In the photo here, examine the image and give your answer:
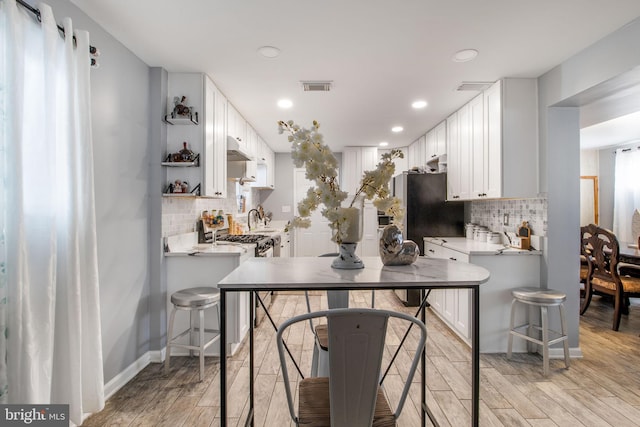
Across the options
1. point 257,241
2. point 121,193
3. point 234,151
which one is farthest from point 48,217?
point 234,151

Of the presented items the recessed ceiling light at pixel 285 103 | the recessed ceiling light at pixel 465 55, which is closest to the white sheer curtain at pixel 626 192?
the recessed ceiling light at pixel 465 55

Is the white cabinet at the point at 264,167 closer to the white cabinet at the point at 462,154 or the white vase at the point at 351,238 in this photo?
the white cabinet at the point at 462,154

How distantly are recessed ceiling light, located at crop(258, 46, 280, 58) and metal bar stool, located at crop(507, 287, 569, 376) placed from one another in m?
2.74

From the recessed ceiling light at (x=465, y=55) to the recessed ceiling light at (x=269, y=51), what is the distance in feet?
4.43

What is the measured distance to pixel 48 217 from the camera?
5.46 ft

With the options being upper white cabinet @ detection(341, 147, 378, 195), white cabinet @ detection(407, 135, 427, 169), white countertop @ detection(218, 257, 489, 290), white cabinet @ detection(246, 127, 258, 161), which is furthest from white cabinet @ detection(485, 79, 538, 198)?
upper white cabinet @ detection(341, 147, 378, 195)

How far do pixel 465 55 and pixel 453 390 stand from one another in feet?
8.07

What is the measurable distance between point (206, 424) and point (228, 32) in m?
2.47

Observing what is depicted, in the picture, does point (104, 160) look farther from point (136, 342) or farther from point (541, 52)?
point (541, 52)

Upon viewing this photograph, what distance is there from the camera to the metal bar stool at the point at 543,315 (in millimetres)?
2598

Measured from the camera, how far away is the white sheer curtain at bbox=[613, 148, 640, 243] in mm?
5969

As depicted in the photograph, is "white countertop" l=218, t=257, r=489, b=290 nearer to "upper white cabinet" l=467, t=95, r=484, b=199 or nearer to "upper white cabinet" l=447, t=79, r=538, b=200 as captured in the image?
"upper white cabinet" l=447, t=79, r=538, b=200

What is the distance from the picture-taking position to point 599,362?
2764 millimetres

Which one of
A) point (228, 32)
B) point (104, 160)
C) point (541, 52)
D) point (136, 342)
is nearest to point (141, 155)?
point (104, 160)
